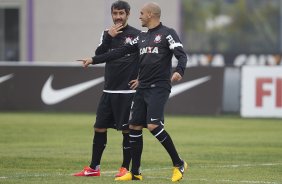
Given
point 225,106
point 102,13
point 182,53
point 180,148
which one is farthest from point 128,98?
point 102,13

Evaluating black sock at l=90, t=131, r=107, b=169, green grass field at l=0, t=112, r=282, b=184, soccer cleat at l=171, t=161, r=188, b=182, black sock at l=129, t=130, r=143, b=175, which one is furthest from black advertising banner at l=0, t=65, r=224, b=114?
soccer cleat at l=171, t=161, r=188, b=182

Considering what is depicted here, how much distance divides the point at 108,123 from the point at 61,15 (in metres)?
28.9

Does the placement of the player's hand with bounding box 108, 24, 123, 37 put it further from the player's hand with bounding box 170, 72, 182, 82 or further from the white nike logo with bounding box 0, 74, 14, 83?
the white nike logo with bounding box 0, 74, 14, 83

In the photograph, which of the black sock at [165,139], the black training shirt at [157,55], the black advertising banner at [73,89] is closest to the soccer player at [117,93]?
the black training shirt at [157,55]

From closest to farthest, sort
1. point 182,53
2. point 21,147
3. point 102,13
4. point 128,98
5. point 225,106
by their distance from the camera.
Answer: point 182,53 < point 128,98 < point 21,147 < point 225,106 < point 102,13

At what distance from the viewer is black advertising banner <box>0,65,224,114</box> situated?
2625 cm

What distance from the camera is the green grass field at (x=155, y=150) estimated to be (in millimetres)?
12492

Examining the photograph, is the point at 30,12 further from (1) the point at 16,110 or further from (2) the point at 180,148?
(2) the point at 180,148

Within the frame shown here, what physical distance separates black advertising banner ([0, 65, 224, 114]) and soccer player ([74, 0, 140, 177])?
44.3 ft

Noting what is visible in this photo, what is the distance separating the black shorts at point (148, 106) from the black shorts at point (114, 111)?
0.50m

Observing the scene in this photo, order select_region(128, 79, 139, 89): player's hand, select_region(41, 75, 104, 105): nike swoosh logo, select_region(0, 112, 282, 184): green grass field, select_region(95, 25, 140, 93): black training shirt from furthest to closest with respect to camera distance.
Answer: select_region(41, 75, 104, 105): nike swoosh logo → select_region(95, 25, 140, 93): black training shirt → select_region(0, 112, 282, 184): green grass field → select_region(128, 79, 139, 89): player's hand

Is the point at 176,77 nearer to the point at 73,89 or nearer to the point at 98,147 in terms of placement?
the point at 98,147

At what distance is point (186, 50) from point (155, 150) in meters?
34.0

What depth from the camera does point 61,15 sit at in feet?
135
